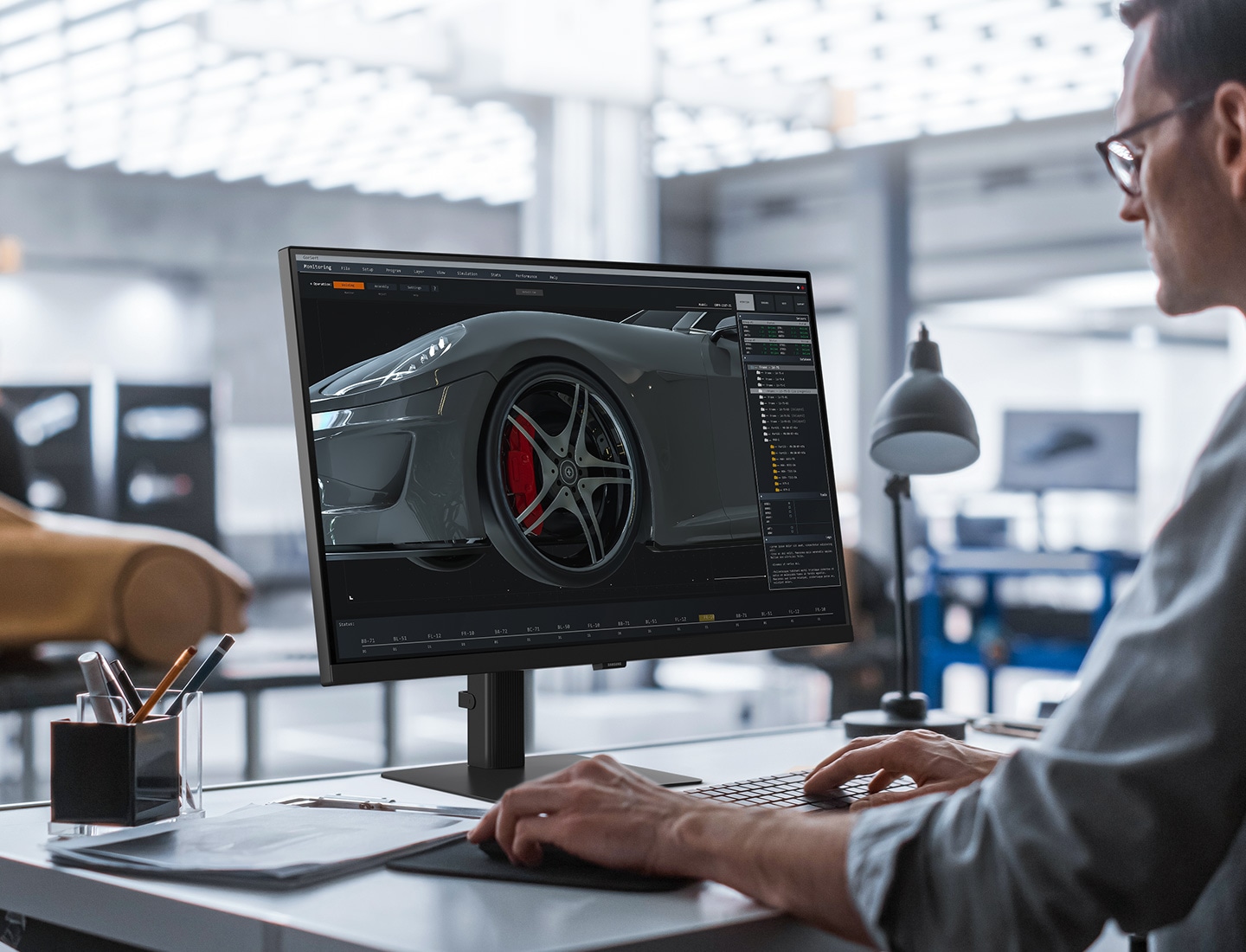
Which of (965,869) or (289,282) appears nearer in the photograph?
(965,869)

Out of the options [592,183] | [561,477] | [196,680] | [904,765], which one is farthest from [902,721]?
[592,183]

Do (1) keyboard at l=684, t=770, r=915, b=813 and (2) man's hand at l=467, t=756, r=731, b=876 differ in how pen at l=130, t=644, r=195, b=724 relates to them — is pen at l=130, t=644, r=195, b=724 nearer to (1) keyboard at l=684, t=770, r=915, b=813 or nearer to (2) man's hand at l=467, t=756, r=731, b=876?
(2) man's hand at l=467, t=756, r=731, b=876

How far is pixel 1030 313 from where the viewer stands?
47.6 feet

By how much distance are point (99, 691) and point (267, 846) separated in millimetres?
208

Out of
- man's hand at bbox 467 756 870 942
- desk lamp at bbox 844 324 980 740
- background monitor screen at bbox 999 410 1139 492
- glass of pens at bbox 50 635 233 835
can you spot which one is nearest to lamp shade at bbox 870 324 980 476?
desk lamp at bbox 844 324 980 740

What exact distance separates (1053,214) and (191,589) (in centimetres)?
1036

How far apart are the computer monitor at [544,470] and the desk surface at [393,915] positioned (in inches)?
11.8

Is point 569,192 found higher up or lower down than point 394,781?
higher up

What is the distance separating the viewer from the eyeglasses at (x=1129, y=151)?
3.28 ft

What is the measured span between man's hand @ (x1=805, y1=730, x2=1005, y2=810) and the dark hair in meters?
0.59

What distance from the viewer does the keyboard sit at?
4.07 feet

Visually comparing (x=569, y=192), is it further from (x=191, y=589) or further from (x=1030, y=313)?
(x=1030, y=313)

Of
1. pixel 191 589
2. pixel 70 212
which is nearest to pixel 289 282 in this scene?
pixel 191 589

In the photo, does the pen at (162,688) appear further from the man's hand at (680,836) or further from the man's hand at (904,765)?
the man's hand at (904,765)
